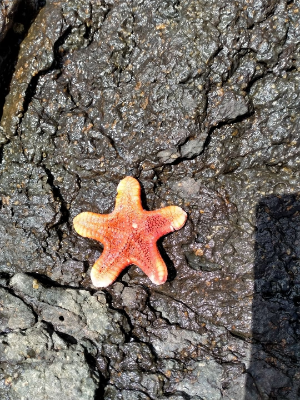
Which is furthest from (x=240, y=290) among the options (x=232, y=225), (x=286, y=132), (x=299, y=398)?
(x=286, y=132)

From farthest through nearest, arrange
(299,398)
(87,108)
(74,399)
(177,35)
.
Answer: (87,108) < (177,35) < (299,398) < (74,399)

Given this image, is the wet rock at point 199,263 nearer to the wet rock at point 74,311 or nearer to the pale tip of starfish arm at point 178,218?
→ the pale tip of starfish arm at point 178,218

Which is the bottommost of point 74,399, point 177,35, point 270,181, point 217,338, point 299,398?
point 74,399

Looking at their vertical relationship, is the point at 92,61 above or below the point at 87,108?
above

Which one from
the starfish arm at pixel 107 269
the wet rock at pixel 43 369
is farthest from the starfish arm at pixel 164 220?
the wet rock at pixel 43 369

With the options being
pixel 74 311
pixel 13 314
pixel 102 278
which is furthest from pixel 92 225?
pixel 13 314

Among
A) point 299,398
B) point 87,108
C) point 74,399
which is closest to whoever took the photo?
point 74,399

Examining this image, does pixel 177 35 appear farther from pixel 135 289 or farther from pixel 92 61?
pixel 135 289

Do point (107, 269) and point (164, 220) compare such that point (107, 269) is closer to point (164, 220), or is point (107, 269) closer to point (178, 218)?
point (164, 220)
